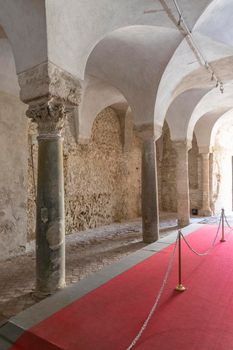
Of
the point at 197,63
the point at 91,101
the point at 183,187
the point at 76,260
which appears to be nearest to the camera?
the point at 76,260

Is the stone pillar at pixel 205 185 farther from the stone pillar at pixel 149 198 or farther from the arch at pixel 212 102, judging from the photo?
the stone pillar at pixel 149 198

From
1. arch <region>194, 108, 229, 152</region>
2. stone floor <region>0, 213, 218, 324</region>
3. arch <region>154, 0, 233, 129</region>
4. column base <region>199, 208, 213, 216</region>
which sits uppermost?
arch <region>154, 0, 233, 129</region>

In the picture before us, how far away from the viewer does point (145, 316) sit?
276 centimetres

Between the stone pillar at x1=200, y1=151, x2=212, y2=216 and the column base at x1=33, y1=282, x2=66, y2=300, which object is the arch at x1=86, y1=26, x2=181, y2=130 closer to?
the column base at x1=33, y1=282, x2=66, y2=300

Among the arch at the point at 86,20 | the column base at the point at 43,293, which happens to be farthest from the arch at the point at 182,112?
the column base at the point at 43,293

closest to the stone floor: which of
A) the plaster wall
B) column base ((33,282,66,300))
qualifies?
column base ((33,282,66,300))

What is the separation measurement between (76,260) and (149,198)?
2412 mm

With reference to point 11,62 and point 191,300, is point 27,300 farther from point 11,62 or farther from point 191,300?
point 11,62

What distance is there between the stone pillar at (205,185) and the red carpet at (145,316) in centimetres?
795

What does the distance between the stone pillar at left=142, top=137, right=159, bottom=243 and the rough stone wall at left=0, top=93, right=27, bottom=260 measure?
9.44ft

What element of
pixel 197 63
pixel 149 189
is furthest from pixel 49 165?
pixel 197 63

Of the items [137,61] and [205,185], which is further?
[205,185]

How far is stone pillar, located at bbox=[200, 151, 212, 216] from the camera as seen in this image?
38.1 ft

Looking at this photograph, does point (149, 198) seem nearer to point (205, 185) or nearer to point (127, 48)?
point (127, 48)
